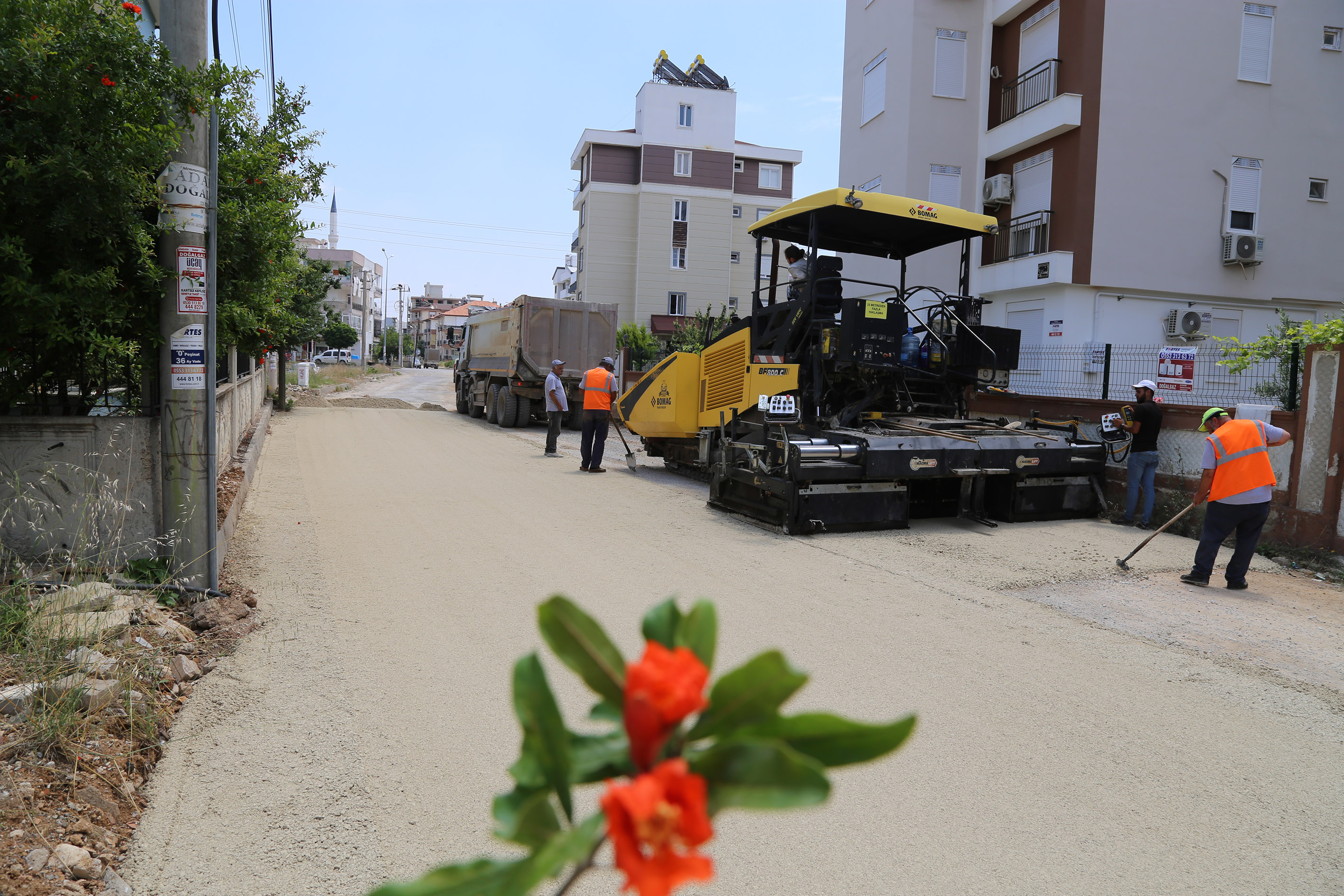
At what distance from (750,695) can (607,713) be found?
0.51ft

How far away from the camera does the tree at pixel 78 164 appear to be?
15.3 feet

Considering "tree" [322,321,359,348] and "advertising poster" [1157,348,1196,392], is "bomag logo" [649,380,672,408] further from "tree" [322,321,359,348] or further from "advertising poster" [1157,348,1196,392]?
"tree" [322,321,359,348]

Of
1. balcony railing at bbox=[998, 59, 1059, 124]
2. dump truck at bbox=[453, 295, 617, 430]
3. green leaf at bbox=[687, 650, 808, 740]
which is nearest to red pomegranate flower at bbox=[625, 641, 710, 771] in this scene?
green leaf at bbox=[687, 650, 808, 740]

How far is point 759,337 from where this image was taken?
10711 millimetres

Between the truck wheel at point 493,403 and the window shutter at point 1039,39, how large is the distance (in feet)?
46.0

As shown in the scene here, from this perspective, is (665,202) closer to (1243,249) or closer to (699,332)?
(699,332)

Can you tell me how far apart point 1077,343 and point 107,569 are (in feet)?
55.8

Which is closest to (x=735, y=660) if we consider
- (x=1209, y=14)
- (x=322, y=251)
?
(x=1209, y=14)

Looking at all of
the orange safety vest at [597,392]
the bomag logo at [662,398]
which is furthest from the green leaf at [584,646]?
the orange safety vest at [597,392]

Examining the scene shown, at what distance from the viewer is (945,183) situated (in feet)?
69.6

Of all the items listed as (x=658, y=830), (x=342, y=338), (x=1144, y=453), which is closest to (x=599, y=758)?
(x=658, y=830)

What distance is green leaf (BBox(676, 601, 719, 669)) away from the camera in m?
0.84

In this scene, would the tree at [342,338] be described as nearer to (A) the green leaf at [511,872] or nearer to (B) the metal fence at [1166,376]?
(B) the metal fence at [1166,376]

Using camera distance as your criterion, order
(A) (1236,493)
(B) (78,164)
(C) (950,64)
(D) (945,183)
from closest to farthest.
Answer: (B) (78,164) → (A) (1236,493) → (C) (950,64) → (D) (945,183)
